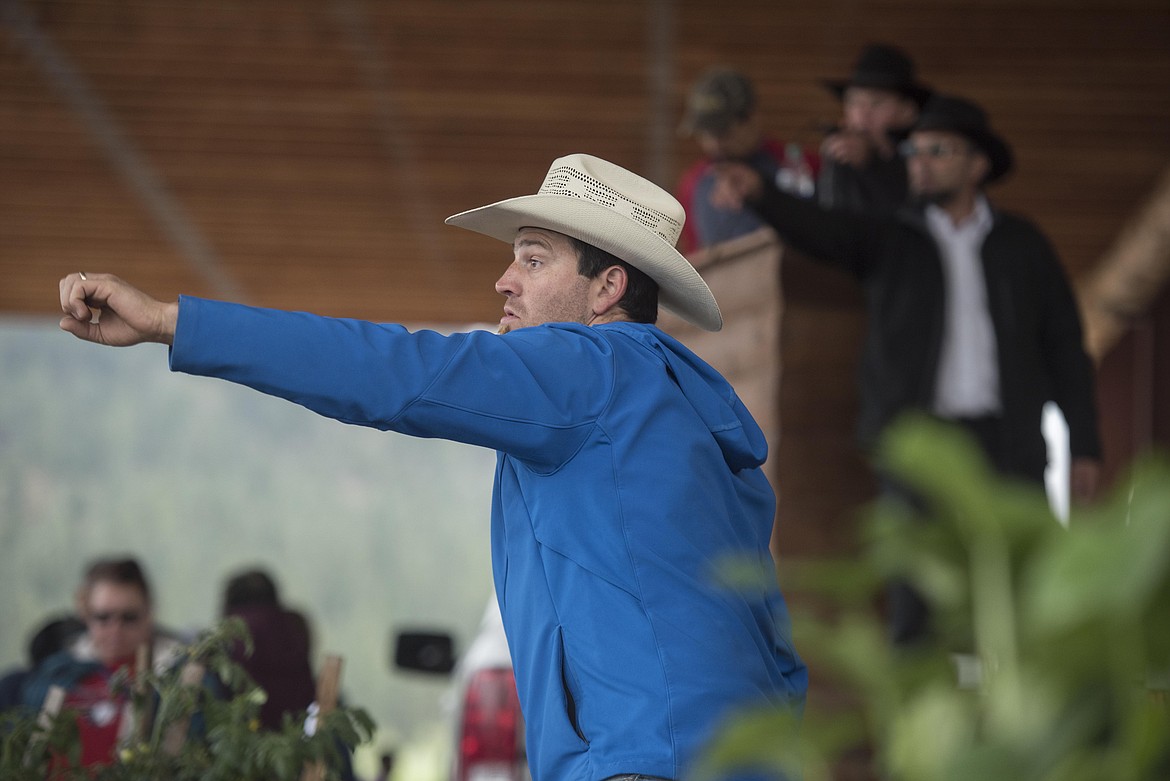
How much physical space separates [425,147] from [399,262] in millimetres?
2063

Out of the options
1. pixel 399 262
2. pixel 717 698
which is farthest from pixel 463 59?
pixel 717 698

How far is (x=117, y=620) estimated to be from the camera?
5.04 m

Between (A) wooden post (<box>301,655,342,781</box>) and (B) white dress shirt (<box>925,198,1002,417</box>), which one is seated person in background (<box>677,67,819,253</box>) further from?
(A) wooden post (<box>301,655,342,781</box>)

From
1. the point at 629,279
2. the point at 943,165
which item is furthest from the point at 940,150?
the point at 629,279

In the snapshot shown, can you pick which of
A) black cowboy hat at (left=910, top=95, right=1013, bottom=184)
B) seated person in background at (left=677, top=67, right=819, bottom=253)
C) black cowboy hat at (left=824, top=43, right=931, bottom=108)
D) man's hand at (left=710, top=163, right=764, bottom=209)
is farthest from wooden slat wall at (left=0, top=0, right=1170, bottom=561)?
man's hand at (left=710, top=163, right=764, bottom=209)

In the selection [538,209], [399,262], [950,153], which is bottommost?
[538,209]

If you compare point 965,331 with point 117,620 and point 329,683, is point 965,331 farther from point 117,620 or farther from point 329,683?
point 117,620

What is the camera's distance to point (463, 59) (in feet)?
22.9

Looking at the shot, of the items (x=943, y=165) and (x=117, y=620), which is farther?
(x=117, y=620)

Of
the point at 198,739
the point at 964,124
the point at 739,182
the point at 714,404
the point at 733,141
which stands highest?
the point at 733,141

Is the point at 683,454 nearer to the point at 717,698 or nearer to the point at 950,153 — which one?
the point at 717,698

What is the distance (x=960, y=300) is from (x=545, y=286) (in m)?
2.04

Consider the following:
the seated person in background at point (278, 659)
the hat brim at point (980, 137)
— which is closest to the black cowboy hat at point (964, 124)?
the hat brim at point (980, 137)

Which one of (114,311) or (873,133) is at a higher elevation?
(873,133)
